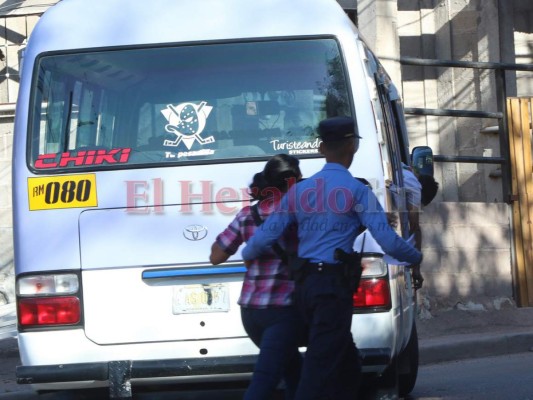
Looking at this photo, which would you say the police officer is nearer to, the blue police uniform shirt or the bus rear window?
the blue police uniform shirt

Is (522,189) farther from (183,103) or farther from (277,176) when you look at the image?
(277,176)

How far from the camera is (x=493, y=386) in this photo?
8.26 meters

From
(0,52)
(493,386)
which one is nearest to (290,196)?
(493,386)

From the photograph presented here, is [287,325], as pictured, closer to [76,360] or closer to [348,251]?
[348,251]

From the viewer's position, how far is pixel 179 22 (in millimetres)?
6570

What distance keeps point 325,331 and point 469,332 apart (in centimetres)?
623

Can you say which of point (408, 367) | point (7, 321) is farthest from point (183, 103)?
point (7, 321)

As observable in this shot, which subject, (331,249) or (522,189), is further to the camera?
(522,189)

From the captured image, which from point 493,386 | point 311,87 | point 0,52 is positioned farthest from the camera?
point 0,52

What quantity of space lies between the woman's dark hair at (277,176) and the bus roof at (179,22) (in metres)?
1.27

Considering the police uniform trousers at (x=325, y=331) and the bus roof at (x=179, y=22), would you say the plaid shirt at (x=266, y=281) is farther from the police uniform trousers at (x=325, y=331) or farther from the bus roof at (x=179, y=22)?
the bus roof at (x=179, y=22)

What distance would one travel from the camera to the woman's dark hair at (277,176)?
17.9 feet

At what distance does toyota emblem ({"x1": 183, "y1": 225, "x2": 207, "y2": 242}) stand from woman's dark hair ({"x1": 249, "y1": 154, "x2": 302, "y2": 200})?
27.4 inches

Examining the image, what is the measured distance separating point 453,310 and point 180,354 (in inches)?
233
